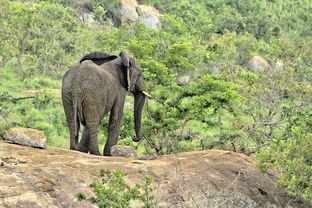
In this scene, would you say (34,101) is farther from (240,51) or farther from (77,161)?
(240,51)

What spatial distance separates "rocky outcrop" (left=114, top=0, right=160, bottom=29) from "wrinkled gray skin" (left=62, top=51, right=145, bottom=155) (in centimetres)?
3617

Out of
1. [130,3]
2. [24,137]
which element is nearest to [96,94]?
[24,137]

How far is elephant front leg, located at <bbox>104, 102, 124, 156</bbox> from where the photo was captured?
963 centimetres

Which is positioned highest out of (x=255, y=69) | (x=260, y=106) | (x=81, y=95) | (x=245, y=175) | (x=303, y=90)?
(x=81, y=95)

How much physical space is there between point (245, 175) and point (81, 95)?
3038 mm

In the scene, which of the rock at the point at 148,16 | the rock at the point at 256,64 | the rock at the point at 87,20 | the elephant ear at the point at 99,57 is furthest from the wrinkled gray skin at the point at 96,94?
the rock at the point at 87,20

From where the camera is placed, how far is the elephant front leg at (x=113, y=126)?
9633mm

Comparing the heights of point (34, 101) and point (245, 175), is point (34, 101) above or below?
below

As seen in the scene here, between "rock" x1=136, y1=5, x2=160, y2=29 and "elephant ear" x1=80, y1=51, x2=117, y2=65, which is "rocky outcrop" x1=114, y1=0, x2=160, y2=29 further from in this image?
"elephant ear" x1=80, y1=51, x2=117, y2=65

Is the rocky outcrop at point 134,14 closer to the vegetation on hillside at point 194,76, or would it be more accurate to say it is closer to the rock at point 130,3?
the rock at point 130,3

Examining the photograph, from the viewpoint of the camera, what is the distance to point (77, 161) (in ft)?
22.2

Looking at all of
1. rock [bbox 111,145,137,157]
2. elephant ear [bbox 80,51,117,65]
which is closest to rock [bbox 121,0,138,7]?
elephant ear [bbox 80,51,117,65]

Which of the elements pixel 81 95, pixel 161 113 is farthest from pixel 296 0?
pixel 81 95

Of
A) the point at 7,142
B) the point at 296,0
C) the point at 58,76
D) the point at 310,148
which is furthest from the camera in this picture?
the point at 296,0
